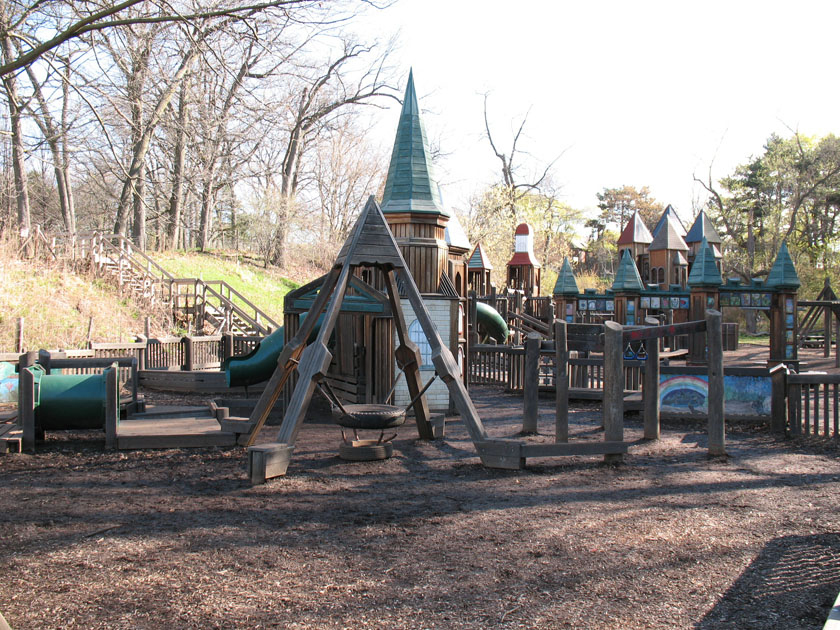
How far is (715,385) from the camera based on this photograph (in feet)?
28.7

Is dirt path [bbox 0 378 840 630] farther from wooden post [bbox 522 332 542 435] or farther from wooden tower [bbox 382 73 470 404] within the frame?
wooden tower [bbox 382 73 470 404]

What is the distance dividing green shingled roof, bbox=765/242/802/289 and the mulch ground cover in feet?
48.8

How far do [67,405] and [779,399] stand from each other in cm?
1033

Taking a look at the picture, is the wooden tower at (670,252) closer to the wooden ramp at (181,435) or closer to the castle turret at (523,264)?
the castle turret at (523,264)

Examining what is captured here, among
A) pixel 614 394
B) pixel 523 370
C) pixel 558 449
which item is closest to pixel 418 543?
pixel 558 449

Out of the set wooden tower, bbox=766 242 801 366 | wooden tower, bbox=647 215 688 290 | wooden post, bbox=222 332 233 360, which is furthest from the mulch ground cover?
wooden tower, bbox=647 215 688 290

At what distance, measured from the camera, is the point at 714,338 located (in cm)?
884

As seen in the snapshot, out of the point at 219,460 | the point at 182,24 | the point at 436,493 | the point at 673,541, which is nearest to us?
the point at 673,541

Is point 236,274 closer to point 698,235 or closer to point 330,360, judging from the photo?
point 698,235

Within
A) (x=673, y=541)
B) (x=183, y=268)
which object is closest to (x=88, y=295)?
(x=183, y=268)

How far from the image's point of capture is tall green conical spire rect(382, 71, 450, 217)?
44.4 feet

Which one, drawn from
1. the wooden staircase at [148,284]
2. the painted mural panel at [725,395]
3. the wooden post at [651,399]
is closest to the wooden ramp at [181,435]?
the wooden post at [651,399]

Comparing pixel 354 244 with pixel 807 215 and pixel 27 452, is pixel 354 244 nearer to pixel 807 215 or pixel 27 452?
pixel 27 452

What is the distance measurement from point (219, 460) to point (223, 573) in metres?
4.08
